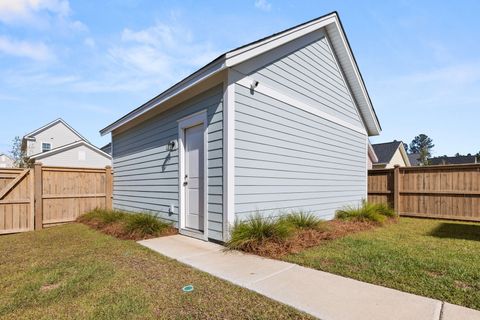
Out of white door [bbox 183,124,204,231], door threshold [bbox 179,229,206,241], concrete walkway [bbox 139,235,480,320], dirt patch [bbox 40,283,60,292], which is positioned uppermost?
white door [bbox 183,124,204,231]

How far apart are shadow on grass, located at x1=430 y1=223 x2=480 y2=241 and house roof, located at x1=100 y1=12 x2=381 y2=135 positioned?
4.61m

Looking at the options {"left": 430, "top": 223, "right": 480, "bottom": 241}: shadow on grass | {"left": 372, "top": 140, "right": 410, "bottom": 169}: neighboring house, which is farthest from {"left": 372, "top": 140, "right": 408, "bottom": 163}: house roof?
{"left": 430, "top": 223, "right": 480, "bottom": 241}: shadow on grass

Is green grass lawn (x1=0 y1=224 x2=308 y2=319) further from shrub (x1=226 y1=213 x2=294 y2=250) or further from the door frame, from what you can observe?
the door frame

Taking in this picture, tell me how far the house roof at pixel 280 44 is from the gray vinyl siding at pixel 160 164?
1.22 ft

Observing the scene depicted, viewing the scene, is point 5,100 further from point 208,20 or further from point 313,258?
point 313,258

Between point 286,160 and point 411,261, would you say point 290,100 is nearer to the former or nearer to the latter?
point 286,160

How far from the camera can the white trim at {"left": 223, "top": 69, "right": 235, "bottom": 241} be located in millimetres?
4898

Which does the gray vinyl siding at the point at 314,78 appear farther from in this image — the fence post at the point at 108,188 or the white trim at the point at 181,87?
the fence post at the point at 108,188

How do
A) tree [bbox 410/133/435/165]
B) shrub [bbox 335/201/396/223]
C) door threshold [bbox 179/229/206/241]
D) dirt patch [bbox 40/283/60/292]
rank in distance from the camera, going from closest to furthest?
dirt patch [bbox 40/283/60/292] < door threshold [bbox 179/229/206/241] < shrub [bbox 335/201/396/223] < tree [bbox 410/133/435/165]

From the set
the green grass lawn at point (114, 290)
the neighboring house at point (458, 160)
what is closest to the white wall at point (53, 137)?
the green grass lawn at point (114, 290)

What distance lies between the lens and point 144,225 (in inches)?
243

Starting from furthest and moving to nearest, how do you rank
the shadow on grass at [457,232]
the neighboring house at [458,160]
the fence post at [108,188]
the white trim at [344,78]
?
the neighboring house at [458,160] → the fence post at [108,188] → the white trim at [344,78] → the shadow on grass at [457,232]

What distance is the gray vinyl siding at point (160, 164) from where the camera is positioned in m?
5.21

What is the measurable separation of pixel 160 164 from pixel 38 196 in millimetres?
3829
